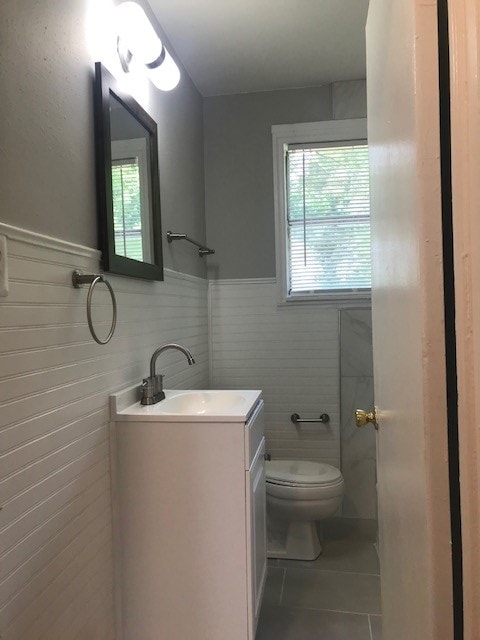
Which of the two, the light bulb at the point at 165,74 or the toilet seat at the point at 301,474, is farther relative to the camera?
the toilet seat at the point at 301,474

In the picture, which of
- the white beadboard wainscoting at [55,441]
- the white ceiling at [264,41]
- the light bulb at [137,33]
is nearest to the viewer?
the white beadboard wainscoting at [55,441]

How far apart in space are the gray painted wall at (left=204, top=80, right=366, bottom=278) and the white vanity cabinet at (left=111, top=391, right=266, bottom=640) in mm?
1433

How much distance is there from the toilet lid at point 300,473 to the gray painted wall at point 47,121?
149 cm

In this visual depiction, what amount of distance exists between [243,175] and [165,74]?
0.99 metres

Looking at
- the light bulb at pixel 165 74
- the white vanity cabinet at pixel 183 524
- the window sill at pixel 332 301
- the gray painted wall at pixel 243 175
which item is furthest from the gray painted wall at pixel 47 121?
the window sill at pixel 332 301

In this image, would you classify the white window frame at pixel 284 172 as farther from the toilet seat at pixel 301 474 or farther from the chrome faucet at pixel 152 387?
the chrome faucet at pixel 152 387

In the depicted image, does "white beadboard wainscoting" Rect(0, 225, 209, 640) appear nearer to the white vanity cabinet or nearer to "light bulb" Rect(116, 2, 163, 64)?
the white vanity cabinet

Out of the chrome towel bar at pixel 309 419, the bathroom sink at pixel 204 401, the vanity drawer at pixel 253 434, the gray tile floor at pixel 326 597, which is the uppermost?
the bathroom sink at pixel 204 401

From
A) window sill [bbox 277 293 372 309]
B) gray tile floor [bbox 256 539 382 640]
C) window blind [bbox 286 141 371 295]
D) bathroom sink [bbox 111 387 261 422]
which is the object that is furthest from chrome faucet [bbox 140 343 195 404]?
window blind [bbox 286 141 371 295]

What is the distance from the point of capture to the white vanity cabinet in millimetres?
1450

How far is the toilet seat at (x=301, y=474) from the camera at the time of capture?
2.21 m

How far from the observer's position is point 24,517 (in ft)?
3.32

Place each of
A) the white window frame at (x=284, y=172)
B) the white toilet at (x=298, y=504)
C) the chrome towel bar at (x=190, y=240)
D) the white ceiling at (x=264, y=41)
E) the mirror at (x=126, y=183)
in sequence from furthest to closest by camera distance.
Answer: the white window frame at (x=284, y=172) < the white toilet at (x=298, y=504) < the chrome towel bar at (x=190, y=240) < the white ceiling at (x=264, y=41) < the mirror at (x=126, y=183)

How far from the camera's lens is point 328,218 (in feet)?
8.98
